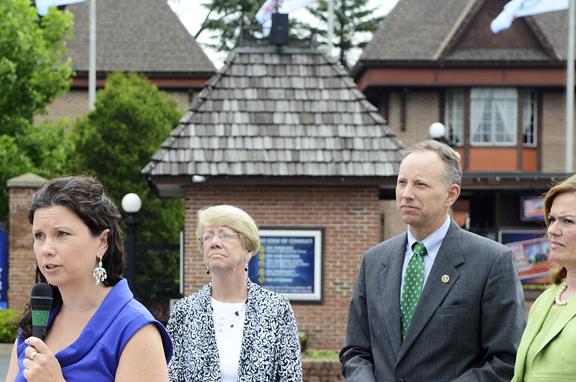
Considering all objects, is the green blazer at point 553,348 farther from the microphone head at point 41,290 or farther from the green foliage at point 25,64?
the green foliage at point 25,64

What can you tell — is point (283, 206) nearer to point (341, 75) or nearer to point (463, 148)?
point (341, 75)

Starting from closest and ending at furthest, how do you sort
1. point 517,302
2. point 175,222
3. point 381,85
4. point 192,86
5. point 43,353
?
point 43,353 → point 517,302 → point 175,222 → point 381,85 → point 192,86

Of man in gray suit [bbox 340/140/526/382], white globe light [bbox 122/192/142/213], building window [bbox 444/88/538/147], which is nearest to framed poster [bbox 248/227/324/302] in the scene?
white globe light [bbox 122/192/142/213]

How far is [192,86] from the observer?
112 feet

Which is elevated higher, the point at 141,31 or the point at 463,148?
the point at 141,31

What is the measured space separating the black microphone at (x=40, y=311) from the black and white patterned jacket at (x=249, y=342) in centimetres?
197

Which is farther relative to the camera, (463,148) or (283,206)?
(463,148)

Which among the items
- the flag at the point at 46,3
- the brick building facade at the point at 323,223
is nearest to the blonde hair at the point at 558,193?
the brick building facade at the point at 323,223

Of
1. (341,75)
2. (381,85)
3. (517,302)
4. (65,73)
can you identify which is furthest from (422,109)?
(517,302)

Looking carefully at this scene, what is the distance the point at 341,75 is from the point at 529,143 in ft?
61.9

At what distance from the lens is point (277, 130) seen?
1528 centimetres

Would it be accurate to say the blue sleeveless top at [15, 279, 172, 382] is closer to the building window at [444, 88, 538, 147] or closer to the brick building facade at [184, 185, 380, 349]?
the brick building facade at [184, 185, 380, 349]

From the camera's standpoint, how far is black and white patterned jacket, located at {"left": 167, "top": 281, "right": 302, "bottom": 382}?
5.25 metres

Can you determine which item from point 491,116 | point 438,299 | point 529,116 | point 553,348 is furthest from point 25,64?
point 553,348
